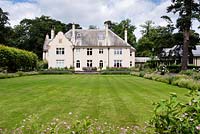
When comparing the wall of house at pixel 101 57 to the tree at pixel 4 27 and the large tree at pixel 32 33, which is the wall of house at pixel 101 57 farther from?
the large tree at pixel 32 33

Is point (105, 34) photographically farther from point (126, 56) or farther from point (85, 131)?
point (85, 131)

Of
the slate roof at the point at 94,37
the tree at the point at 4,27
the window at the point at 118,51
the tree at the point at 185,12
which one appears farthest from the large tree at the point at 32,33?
the tree at the point at 185,12

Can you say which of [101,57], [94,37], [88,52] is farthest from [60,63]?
[94,37]

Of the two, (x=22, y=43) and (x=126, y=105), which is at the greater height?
(x=22, y=43)

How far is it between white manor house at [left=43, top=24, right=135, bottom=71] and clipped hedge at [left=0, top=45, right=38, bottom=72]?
5819mm

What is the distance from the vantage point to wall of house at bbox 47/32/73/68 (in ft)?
179

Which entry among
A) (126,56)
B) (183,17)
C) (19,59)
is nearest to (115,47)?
(126,56)

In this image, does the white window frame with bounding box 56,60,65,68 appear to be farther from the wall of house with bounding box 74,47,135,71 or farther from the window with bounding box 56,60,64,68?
the wall of house with bounding box 74,47,135,71

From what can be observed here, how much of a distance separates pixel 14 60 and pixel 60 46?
15261mm

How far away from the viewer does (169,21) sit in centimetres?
3362

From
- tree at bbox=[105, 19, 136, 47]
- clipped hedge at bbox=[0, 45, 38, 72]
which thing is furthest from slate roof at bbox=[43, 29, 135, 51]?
tree at bbox=[105, 19, 136, 47]

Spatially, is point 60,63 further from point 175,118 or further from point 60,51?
point 175,118

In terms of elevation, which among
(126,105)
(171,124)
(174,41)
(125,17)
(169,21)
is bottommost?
(126,105)

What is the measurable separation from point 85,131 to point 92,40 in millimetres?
53088
